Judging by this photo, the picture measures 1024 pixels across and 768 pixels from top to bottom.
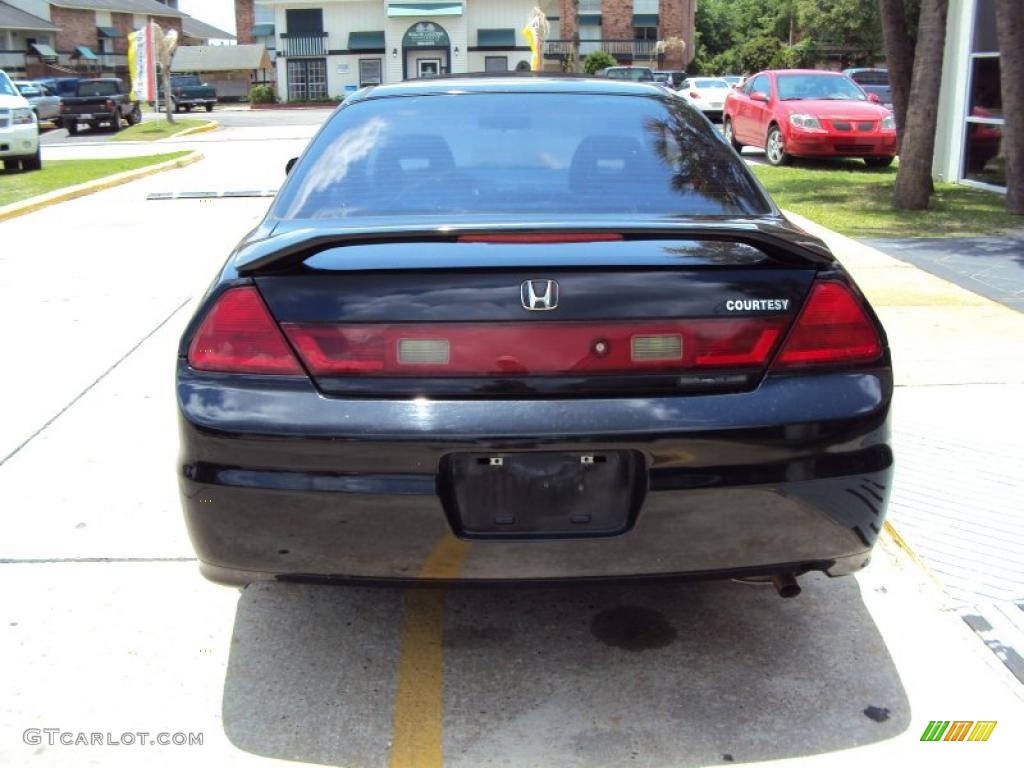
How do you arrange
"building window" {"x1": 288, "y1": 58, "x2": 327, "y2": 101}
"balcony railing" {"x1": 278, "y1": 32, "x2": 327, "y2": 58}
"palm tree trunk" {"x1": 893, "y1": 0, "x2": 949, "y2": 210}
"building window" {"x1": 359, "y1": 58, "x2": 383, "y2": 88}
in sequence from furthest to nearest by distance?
"building window" {"x1": 288, "y1": 58, "x2": 327, "y2": 101}
"balcony railing" {"x1": 278, "y1": 32, "x2": 327, "y2": 58}
"building window" {"x1": 359, "y1": 58, "x2": 383, "y2": 88}
"palm tree trunk" {"x1": 893, "y1": 0, "x2": 949, "y2": 210}

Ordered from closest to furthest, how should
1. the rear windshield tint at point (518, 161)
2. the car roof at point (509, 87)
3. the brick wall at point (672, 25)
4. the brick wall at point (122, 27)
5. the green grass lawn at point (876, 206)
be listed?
the rear windshield tint at point (518, 161)
the car roof at point (509, 87)
the green grass lawn at point (876, 206)
the brick wall at point (672, 25)
the brick wall at point (122, 27)

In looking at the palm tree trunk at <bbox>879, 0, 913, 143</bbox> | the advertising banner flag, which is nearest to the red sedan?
the palm tree trunk at <bbox>879, 0, 913, 143</bbox>

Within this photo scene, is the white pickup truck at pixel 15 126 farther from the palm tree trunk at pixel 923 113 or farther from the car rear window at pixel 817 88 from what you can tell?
the palm tree trunk at pixel 923 113

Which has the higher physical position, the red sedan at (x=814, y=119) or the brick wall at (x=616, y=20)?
the brick wall at (x=616, y=20)

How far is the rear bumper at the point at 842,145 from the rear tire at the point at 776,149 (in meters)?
0.52

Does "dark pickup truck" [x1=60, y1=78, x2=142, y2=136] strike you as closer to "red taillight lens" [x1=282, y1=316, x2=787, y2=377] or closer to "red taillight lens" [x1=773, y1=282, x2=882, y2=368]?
"red taillight lens" [x1=282, y1=316, x2=787, y2=377]

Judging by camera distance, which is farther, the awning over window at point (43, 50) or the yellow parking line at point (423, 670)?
the awning over window at point (43, 50)

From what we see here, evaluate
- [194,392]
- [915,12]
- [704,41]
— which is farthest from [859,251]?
[704,41]

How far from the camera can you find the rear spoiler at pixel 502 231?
9.56 ft

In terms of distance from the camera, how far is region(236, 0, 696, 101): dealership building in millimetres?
59500

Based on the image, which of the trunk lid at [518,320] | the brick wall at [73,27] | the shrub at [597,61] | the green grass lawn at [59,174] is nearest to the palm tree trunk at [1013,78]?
the trunk lid at [518,320]

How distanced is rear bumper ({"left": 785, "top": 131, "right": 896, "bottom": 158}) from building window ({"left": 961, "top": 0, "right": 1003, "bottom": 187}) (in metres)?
2.15

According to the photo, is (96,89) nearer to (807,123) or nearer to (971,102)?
(807,123)

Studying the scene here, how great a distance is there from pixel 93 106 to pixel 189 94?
16193 mm
